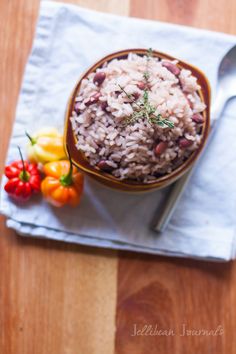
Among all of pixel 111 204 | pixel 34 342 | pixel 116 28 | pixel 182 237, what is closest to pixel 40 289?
pixel 34 342

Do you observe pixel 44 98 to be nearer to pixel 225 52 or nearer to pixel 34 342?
pixel 225 52

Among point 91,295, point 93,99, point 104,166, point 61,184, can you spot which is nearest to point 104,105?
point 93,99

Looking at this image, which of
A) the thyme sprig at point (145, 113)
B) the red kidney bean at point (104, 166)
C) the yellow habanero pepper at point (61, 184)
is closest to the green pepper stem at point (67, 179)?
the yellow habanero pepper at point (61, 184)

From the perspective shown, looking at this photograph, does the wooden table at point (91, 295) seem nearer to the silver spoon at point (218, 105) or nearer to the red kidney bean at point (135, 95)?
the silver spoon at point (218, 105)

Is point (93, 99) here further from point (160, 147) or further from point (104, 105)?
point (160, 147)

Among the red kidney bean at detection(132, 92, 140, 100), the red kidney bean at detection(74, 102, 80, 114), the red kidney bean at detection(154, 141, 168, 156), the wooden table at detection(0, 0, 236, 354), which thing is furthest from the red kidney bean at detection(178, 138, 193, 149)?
the wooden table at detection(0, 0, 236, 354)

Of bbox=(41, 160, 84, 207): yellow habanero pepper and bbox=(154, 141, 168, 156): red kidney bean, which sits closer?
bbox=(154, 141, 168, 156): red kidney bean

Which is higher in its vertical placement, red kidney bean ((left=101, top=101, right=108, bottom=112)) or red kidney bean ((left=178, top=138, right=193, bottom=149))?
red kidney bean ((left=101, top=101, right=108, bottom=112))

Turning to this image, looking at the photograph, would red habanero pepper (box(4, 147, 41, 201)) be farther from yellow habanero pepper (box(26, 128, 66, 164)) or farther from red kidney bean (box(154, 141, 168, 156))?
red kidney bean (box(154, 141, 168, 156))
